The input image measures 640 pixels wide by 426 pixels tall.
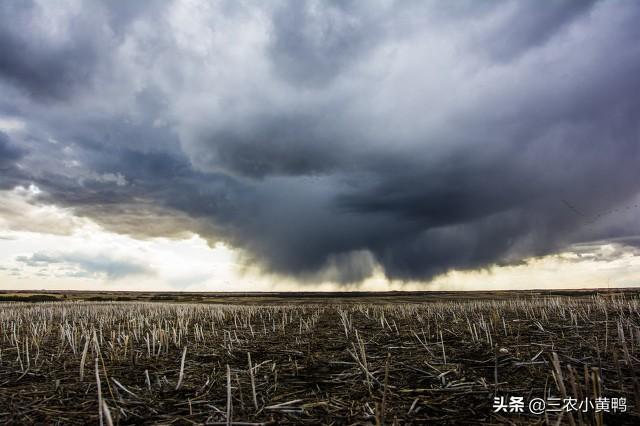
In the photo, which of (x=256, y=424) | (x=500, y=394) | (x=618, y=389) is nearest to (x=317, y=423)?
(x=256, y=424)

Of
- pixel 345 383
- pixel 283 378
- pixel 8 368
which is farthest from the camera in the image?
pixel 8 368

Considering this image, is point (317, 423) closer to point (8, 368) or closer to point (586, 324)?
point (8, 368)

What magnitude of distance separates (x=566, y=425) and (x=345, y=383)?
10.4 feet

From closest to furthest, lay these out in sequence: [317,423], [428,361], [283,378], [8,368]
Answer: [317,423] < [283,378] < [428,361] < [8,368]

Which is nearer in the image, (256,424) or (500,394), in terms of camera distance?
(256,424)

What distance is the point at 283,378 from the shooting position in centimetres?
661

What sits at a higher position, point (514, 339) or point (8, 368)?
point (514, 339)

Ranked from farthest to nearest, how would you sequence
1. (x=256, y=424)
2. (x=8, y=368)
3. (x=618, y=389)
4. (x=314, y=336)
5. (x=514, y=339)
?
(x=314, y=336) < (x=514, y=339) < (x=8, y=368) < (x=618, y=389) < (x=256, y=424)

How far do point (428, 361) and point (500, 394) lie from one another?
6.72ft

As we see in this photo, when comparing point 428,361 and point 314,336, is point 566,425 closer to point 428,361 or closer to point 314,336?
point 428,361

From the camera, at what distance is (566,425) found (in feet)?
14.3

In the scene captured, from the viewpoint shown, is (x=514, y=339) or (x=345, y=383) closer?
(x=345, y=383)

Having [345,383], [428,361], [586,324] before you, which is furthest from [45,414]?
[586,324]

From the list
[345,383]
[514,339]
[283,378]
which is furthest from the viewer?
[514,339]
